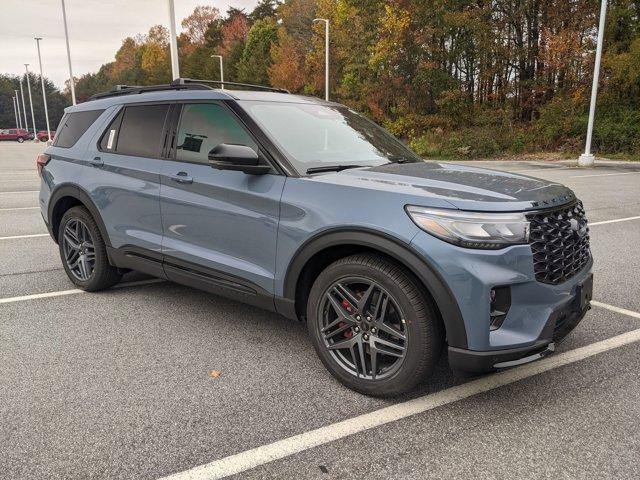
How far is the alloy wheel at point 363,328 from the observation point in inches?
112

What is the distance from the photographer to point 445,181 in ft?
10.1

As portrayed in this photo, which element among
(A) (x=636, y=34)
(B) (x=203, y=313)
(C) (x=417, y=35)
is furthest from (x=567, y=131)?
(B) (x=203, y=313)

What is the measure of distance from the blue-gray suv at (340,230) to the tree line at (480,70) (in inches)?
928

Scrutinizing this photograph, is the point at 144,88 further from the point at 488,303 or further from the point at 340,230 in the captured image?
the point at 488,303

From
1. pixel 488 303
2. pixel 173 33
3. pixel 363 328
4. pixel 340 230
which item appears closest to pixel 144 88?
pixel 340 230

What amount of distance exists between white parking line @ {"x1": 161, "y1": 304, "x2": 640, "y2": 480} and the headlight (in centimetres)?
97

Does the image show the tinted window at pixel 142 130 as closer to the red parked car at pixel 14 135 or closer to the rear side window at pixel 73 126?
the rear side window at pixel 73 126

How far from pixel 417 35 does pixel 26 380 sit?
33.5 m

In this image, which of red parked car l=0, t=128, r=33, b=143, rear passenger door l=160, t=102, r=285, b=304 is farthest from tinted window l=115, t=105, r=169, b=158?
red parked car l=0, t=128, r=33, b=143

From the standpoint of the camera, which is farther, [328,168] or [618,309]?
[618,309]

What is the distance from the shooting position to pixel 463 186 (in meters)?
2.95

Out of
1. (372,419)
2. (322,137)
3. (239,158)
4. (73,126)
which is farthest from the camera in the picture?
(73,126)

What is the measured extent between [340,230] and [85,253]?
9.60 ft

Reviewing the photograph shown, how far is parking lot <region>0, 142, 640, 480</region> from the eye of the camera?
2416 millimetres
